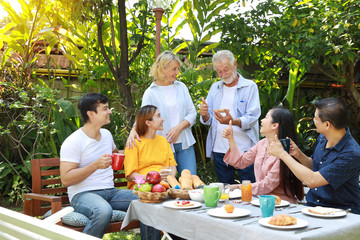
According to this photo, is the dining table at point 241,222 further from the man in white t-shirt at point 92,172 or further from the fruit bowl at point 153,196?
the man in white t-shirt at point 92,172

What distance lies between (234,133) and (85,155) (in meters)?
1.55

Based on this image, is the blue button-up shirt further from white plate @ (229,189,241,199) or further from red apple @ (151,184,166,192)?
red apple @ (151,184,166,192)

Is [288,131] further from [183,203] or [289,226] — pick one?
[289,226]

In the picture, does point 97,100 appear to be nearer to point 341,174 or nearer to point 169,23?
point 341,174

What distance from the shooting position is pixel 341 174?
112 inches

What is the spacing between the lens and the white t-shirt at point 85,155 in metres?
3.54

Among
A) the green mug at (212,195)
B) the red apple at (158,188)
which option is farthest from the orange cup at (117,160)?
the green mug at (212,195)

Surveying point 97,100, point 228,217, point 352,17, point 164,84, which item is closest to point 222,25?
point 352,17

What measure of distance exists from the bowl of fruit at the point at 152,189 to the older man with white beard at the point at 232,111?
149 centimetres

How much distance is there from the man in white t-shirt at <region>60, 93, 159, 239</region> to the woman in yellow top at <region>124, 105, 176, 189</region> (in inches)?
7.5

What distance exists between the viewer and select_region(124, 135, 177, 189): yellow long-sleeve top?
3.78m

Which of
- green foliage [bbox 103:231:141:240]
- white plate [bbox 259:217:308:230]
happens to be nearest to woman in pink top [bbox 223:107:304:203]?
white plate [bbox 259:217:308:230]

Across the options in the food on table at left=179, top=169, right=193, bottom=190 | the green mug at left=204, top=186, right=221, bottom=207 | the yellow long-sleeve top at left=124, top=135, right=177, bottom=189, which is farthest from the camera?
the yellow long-sleeve top at left=124, top=135, right=177, bottom=189

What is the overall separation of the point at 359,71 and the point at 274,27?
2.90 metres
